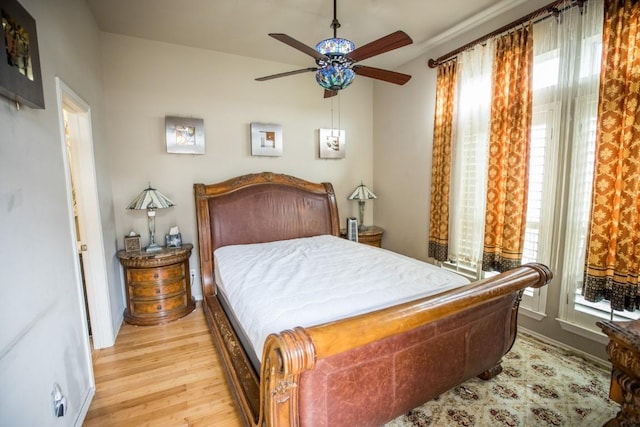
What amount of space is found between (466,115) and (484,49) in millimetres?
619

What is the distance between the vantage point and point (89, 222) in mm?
2436

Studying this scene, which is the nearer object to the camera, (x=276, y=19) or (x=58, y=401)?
(x=58, y=401)

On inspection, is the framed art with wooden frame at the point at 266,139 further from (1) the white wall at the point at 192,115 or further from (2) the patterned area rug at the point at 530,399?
(2) the patterned area rug at the point at 530,399

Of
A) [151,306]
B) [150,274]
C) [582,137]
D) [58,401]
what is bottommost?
[151,306]

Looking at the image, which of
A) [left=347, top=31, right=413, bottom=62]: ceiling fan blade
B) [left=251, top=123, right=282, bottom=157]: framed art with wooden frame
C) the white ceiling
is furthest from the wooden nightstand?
[left=347, top=31, right=413, bottom=62]: ceiling fan blade

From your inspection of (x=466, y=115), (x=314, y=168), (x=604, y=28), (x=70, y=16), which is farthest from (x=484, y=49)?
(x=70, y=16)

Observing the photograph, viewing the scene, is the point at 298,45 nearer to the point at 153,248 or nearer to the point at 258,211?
the point at 258,211

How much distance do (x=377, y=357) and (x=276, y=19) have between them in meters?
3.00

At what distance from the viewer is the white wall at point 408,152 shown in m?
3.48

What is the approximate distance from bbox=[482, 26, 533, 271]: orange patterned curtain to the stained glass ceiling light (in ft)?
5.13

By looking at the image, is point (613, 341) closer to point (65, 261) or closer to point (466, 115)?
point (466, 115)

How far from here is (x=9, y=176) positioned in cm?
120

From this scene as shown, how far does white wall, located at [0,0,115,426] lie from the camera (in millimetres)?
1143

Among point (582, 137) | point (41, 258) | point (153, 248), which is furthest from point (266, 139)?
point (582, 137)
